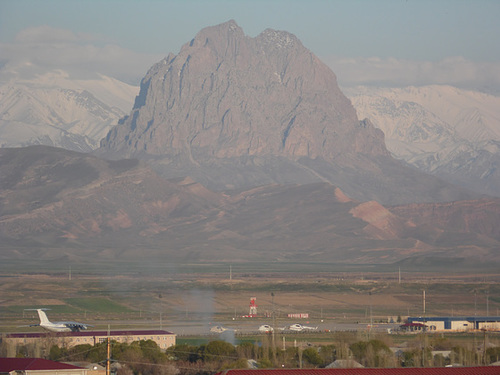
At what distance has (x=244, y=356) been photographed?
10662 centimetres

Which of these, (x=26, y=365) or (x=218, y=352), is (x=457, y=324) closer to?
(x=218, y=352)

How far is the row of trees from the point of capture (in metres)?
98.2

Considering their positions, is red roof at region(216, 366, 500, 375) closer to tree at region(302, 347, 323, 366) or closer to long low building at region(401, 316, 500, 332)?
tree at region(302, 347, 323, 366)

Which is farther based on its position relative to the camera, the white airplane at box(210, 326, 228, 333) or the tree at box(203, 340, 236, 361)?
the white airplane at box(210, 326, 228, 333)

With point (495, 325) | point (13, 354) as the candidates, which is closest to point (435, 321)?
point (495, 325)

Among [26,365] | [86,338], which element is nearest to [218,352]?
[86,338]

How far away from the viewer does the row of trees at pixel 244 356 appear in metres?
98.2

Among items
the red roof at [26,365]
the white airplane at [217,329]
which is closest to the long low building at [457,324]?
the white airplane at [217,329]

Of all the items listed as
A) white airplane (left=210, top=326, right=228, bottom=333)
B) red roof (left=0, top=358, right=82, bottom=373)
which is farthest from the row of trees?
white airplane (left=210, top=326, right=228, bottom=333)

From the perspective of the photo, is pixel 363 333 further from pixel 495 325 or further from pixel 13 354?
pixel 13 354

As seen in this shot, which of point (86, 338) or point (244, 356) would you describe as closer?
point (244, 356)

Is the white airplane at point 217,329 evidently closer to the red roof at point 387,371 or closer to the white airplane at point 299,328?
the white airplane at point 299,328

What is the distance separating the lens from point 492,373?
7088cm

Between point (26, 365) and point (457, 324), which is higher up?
point (457, 324)
